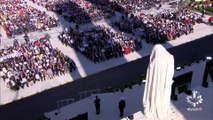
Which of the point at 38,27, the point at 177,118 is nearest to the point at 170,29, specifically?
the point at 38,27

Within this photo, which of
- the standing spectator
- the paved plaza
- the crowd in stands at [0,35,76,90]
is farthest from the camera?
the crowd in stands at [0,35,76,90]

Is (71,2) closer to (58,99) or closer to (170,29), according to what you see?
(170,29)

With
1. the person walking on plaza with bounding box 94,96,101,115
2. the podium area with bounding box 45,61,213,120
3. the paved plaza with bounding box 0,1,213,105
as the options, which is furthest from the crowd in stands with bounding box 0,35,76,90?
the person walking on plaza with bounding box 94,96,101,115

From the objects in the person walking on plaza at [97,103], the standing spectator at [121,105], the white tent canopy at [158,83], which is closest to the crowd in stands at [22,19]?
the person walking on plaza at [97,103]

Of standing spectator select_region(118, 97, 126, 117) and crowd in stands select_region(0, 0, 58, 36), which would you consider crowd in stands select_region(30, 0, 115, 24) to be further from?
standing spectator select_region(118, 97, 126, 117)

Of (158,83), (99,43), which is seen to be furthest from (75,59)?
(158,83)
